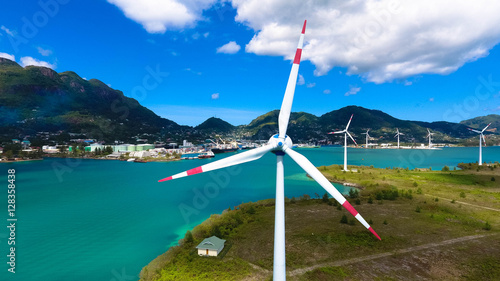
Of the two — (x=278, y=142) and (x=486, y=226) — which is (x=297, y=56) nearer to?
(x=278, y=142)

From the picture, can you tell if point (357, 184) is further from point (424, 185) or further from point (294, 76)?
point (294, 76)

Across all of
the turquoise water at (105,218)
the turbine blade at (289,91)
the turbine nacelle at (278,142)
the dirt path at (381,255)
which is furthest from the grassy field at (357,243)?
the turbine blade at (289,91)

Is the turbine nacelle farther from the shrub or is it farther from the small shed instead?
the shrub

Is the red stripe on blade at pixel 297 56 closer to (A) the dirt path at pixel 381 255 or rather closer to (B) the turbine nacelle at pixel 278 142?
(B) the turbine nacelle at pixel 278 142

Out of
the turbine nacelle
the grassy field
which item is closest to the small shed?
the grassy field

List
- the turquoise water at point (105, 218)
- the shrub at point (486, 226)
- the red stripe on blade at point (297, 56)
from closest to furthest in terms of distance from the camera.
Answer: the red stripe on blade at point (297, 56), the turquoise water at point (105, 218), the shrub at point (486, 226)

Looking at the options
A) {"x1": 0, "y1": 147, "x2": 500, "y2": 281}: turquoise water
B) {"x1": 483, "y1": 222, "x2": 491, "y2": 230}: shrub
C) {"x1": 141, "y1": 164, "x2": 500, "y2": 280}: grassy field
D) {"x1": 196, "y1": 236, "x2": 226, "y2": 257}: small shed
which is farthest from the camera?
{"x1": 483, "y1": 222, "x2": 491, "y2": 230}: shrub

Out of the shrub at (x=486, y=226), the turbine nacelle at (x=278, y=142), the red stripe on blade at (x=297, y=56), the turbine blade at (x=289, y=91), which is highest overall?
the red stripe on blade at (x=297, y=56)

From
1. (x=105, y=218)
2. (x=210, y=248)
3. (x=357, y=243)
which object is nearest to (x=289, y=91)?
(x=210, y=248)
